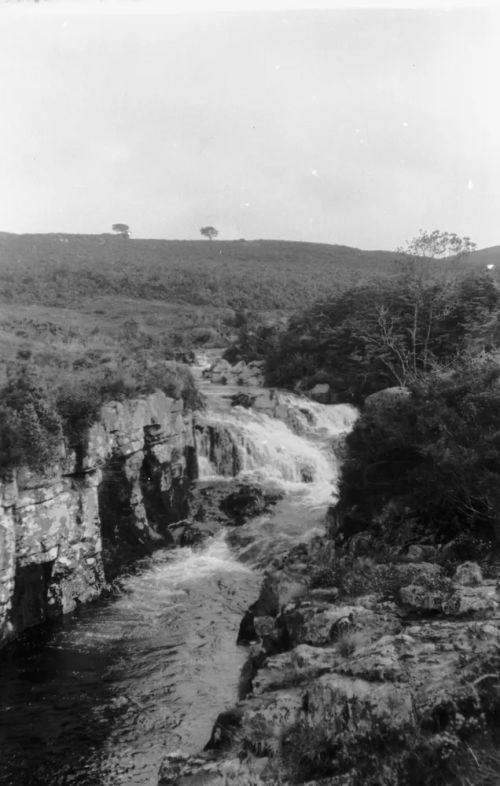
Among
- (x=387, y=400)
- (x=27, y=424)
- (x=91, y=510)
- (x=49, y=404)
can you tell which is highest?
(x=49, y=404)

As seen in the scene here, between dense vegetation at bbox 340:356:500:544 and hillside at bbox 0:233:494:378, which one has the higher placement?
hillside at bbox 0:233:494:378

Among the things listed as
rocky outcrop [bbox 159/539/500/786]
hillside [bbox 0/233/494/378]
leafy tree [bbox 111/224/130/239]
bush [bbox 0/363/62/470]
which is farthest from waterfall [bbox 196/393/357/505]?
leafy tree [bbox 111/224/130/239]

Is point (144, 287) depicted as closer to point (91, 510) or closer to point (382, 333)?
point (382, 333)

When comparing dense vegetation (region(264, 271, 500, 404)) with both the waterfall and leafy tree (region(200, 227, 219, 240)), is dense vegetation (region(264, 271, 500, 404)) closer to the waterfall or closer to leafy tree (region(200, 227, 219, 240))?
the waterfall

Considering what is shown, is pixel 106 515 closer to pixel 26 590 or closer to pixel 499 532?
pixel 26 590

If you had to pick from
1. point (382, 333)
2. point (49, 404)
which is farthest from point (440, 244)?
point (49, 404)

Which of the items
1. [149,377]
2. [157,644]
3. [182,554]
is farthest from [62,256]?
[157,644]

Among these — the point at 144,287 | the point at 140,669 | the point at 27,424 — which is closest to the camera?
the point at 140,669
